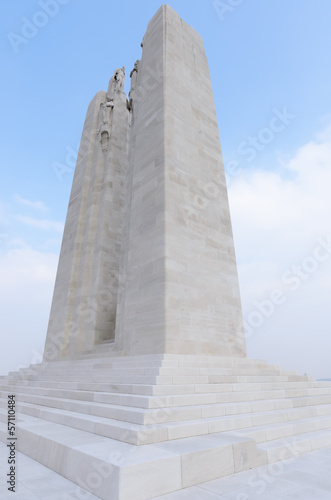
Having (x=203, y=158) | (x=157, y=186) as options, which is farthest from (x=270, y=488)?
(x=203, y=158)

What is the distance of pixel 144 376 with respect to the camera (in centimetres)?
640

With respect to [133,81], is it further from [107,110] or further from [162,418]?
[162,418]

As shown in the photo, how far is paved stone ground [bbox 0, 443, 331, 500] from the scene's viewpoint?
10.6 feet

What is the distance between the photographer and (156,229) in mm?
10641

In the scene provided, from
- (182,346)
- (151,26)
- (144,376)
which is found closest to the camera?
(144,376)

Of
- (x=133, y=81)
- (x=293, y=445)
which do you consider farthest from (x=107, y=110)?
(x=293, y=445)

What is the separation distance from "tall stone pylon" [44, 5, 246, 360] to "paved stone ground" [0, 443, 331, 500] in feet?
16.4

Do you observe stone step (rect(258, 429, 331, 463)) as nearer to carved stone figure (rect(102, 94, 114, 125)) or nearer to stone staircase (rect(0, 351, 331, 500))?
stone staircase (rect(0, 351, 331, 500))

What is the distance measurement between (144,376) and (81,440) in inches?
89.8

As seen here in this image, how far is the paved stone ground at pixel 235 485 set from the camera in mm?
3219

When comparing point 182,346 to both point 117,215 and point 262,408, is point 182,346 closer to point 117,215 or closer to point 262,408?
point 262,408

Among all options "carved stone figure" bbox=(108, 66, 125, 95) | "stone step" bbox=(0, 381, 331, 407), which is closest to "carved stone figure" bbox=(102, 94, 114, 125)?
"carved stone figure" bbox=(108, 66, 125, 95)

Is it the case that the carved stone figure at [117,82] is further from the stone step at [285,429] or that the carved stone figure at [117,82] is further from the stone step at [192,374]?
the stone step at [285,429]

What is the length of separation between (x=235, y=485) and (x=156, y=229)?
8.00m
